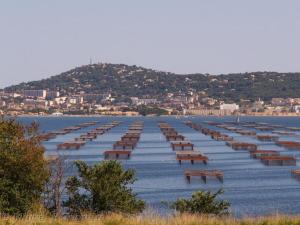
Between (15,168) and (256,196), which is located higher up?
Answer: (15,168)

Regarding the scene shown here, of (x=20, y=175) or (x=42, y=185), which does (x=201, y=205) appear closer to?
(x=42, y=185)

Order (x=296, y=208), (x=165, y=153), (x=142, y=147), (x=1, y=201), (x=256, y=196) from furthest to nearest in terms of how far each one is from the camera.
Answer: (x=142, y=147)
(x=165, y=153)
(x=256, y=196)
(x=296, y=208)
(x=1, y=201)

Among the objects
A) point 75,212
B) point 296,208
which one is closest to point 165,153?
point 296,208

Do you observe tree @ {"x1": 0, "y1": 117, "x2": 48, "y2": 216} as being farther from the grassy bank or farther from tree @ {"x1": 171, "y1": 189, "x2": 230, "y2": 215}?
the grassy bank

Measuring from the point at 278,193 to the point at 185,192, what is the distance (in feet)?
17.8

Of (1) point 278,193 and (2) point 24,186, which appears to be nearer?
(2) point 24,186

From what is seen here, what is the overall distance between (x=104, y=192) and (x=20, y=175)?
8.95 ft

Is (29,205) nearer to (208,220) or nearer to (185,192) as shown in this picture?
(208,220)

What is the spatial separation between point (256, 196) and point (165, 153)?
37.0 meters

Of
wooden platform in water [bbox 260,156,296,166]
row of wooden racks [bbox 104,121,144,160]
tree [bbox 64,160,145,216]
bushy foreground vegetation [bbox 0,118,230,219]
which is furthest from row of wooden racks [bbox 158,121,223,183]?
tree [bbox 64,160,145,216]

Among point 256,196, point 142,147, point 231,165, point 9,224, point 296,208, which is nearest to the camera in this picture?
point 9,224

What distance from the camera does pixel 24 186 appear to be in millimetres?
26156

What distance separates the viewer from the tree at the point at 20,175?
25.5 metres

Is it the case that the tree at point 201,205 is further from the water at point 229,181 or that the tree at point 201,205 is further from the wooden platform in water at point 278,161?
the wooden platform in water at point 278,161
